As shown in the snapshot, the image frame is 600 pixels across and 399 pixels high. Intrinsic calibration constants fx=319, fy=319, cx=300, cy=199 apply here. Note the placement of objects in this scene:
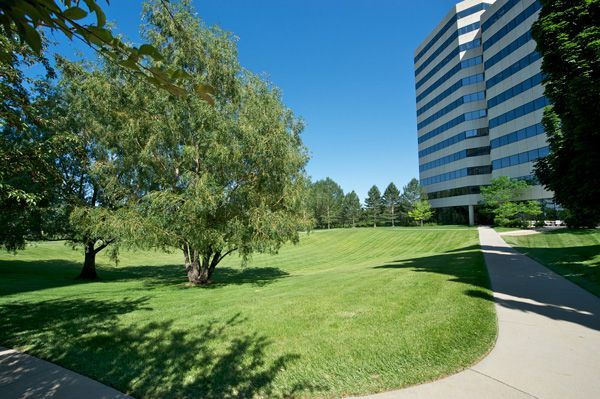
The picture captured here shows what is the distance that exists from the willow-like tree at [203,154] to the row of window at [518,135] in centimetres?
3678

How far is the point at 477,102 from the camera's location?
168 feet

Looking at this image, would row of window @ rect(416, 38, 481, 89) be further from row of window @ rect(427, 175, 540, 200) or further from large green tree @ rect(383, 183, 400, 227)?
large green tree @ rect(383, 183, 400, 227)

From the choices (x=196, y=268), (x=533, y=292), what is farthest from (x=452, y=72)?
(x=196, y=268)

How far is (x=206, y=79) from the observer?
13.9 meters

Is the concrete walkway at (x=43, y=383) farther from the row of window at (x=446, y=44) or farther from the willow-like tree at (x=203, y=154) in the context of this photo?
the row of window at (x=446, y=44)

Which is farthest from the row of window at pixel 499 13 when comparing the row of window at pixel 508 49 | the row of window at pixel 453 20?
the row of window at pixel 453 20

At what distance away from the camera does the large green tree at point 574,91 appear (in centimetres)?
922

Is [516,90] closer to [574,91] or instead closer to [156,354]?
[574,91]

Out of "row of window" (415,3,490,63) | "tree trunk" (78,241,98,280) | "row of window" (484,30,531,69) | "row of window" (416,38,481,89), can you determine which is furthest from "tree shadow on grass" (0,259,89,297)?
"row of window" (415,3,490,63)

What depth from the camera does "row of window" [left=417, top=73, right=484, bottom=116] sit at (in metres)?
51.2

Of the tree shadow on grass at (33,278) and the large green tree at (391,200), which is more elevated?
the large green tree at (391,200)

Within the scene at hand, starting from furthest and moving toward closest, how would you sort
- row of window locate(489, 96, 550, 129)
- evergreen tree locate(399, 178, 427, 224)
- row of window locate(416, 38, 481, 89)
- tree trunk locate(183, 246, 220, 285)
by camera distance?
evergreen tree locate(399, 178, 427, 224), row of window locate(416, 38, 481, 89), row of window locate(489, 96, 550, 129), tree trunk locate(183, 246, 220, 285)

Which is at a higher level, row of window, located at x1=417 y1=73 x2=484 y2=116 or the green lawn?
row of window, located at x1=417 y1=73 x2=484 y2=116

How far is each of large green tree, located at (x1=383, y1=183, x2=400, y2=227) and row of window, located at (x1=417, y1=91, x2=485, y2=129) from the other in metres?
17.9
